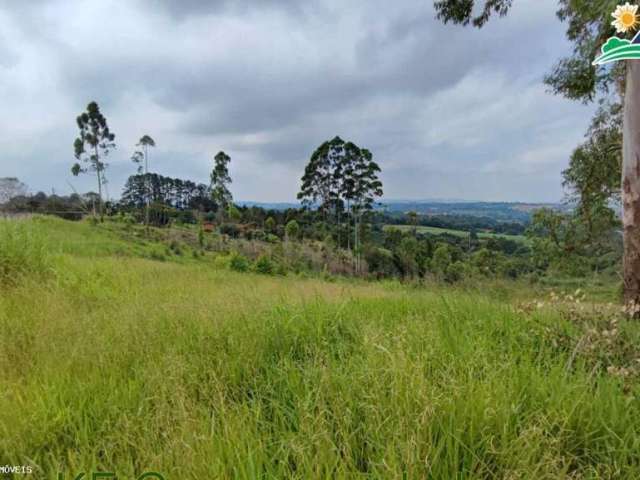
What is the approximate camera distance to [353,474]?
1.14 metres

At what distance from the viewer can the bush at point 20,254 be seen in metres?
3.96

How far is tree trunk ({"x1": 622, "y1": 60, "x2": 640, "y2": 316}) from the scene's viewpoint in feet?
11.5

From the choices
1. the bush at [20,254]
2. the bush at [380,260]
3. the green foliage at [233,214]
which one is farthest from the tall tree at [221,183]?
the bush at [20,254]

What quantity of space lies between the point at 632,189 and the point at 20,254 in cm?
767

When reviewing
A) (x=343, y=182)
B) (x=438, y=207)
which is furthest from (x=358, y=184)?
(x=438, y=207)

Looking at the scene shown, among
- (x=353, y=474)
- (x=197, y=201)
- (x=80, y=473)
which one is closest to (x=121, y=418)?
(x=80, y=473)

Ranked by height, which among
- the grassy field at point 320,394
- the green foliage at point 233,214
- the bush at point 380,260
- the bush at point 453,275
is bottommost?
the bush at point 380,260

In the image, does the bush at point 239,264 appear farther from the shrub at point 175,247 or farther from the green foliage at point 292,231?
the green foliage at point 292,231

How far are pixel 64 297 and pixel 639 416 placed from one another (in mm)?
4781

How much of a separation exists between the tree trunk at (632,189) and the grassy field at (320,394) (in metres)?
1.31

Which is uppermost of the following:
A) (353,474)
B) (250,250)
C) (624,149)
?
(624,149)

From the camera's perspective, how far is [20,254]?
4.18 meters

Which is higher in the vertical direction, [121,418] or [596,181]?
[596,181]

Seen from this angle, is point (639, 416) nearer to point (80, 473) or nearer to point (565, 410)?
point (565, 410)
